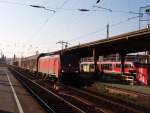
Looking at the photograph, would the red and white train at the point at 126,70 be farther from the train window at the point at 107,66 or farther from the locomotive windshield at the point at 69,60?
the locomotive windshield at the point at 69,60

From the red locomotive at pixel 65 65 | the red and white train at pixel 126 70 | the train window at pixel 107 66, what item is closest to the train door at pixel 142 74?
the red and white train at pixel 126 70

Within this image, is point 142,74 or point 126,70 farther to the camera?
point 126,70

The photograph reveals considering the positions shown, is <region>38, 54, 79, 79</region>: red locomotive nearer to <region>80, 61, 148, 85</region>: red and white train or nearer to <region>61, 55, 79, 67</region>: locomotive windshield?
<region>61, 55, 79, 67</region>: locomotive windshield

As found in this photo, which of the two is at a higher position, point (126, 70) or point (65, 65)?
point (65, 65)

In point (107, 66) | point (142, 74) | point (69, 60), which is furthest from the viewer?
point (107, 66)

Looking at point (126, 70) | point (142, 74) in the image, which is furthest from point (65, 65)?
point (126, 70)

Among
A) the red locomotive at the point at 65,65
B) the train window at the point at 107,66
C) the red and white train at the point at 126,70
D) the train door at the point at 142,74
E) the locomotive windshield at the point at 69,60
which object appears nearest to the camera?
the red locomotive at the point at 65,65

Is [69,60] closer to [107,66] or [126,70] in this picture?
[126,70]

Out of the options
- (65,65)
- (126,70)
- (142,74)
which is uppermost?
(65,65)

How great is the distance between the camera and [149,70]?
3347cm

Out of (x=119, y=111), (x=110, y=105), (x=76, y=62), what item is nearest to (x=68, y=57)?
(x=76, y=62)

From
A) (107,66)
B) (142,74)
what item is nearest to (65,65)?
(142,74)

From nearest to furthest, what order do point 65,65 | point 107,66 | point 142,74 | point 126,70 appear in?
point 65,65 < point 142,74 < point 126,70 < point 107,66

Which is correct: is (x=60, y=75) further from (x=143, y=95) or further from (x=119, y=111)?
(x=119, y=111)
